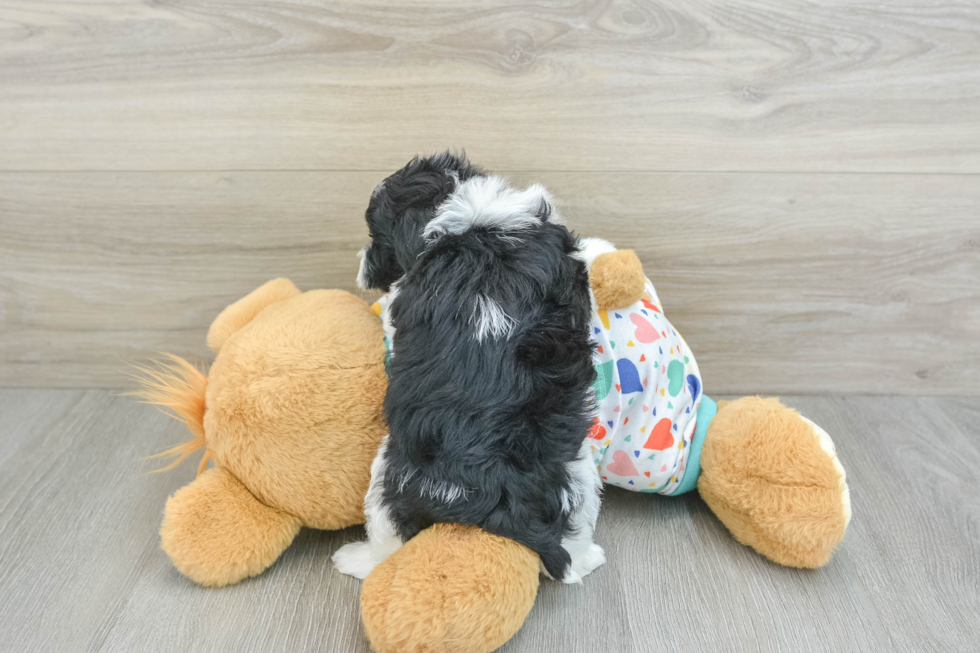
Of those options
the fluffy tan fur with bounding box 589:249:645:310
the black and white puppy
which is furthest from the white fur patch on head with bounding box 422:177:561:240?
the fluffy tan fur with bounding box 589:249:645:310

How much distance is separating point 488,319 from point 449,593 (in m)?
0.23

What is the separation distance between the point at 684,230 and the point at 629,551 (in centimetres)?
43

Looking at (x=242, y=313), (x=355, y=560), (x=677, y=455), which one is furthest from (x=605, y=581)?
(x=242, y=313)

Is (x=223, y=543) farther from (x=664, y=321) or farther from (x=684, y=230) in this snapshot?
(x=684, y=230)

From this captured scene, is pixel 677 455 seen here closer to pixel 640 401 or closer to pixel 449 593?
pixel 640 401

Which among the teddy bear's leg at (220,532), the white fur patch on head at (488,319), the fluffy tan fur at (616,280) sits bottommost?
the teddy bear's leg at (220,532)

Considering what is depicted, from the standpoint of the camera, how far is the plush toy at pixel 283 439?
2.15 ft

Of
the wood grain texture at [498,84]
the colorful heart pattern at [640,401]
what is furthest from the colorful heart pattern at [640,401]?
the wood grain texture at [498,84]

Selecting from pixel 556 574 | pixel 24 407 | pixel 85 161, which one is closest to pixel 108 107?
pixel 85 161

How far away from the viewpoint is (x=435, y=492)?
58cm

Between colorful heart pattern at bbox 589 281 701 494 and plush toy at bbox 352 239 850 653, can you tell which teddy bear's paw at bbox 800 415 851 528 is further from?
colorful heart pattern at bbox 589 281 701 494

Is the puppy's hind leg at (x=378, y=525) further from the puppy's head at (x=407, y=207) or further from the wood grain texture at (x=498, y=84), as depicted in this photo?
the wood grain texture at (x=498, y=84)

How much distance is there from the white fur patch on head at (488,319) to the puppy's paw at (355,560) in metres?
0.28

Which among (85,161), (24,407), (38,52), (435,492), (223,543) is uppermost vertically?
(38,52)
